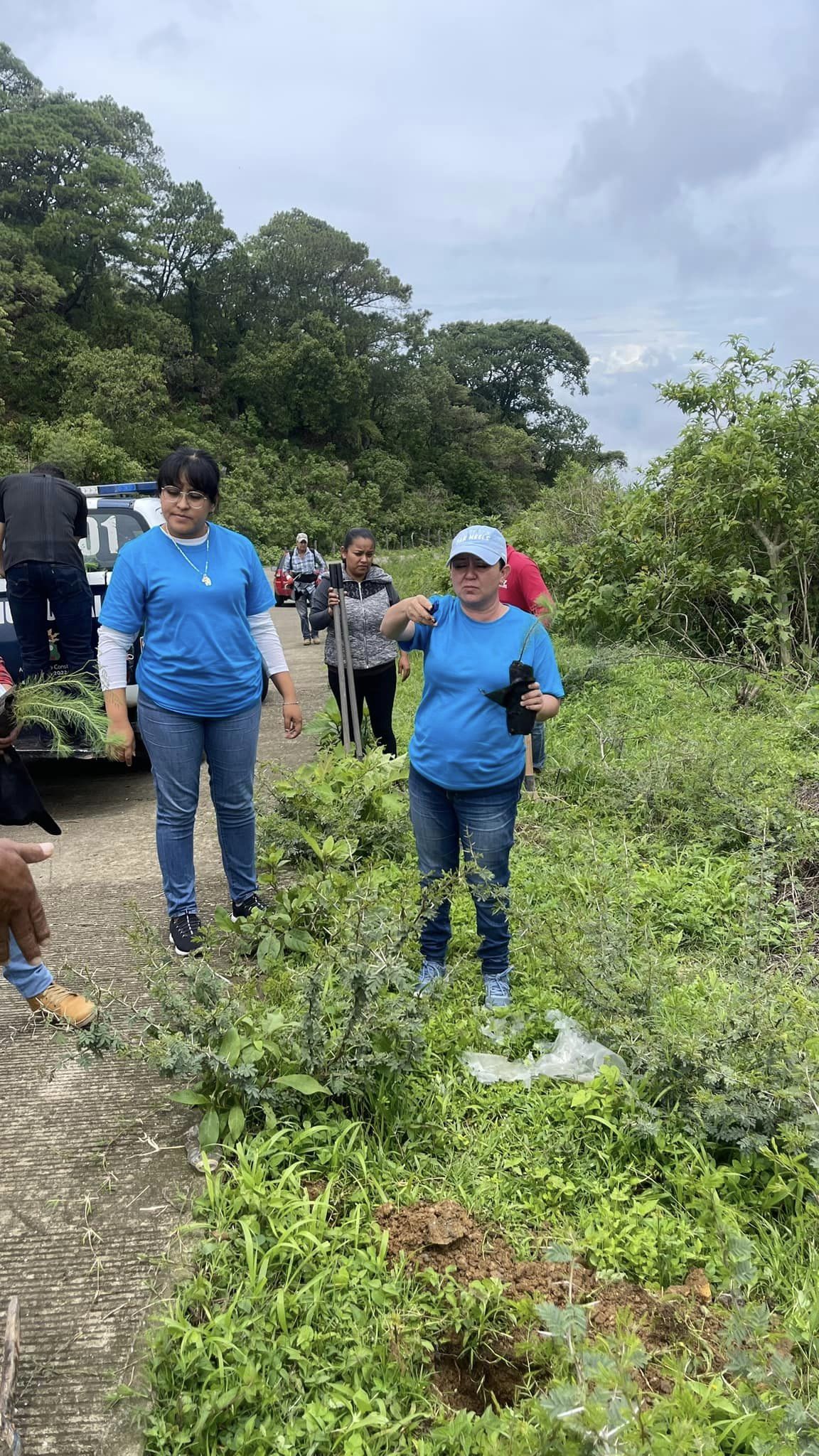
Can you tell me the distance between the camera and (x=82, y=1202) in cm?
243

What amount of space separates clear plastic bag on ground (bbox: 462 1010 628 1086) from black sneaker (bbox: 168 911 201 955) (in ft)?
4.14

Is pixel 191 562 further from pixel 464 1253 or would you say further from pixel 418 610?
pixel 464 1253

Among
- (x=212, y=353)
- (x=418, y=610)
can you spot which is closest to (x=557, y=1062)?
(x=418, y=610)

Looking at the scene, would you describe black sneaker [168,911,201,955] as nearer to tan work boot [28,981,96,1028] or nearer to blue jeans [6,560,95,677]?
tan work boot [28,981,96,1028]

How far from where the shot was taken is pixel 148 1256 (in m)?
2.24

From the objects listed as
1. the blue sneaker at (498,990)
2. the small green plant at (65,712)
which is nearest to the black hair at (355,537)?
the small green plant at (65,712)

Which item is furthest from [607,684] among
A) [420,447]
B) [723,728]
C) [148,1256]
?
[420,447]

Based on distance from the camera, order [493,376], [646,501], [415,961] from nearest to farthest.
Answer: [415,961] < [646,501] < [493,376]

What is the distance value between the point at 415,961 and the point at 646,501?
740cm

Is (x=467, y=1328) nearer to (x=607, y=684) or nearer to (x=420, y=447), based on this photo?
(x=607, y=684)

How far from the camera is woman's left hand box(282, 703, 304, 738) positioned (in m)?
3.96

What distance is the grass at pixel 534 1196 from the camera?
5.90 feet

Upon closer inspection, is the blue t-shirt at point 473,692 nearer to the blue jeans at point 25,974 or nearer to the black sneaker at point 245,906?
the black sneaker at point 245,906

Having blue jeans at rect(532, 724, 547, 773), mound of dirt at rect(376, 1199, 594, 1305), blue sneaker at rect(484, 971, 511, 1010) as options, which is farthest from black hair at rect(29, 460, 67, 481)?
mound of dirt at rect(376, 1199, 594, 1305)
